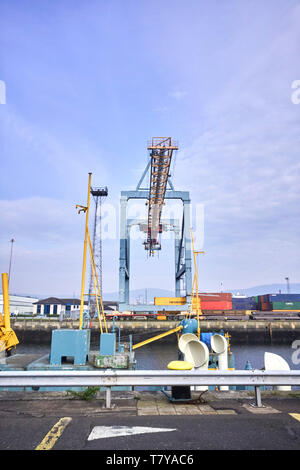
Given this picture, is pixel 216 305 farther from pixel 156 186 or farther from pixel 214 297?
pixel 156 186

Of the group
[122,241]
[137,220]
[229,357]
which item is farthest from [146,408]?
[137,220]

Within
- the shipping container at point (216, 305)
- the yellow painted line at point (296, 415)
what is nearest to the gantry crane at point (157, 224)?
the shipping container at point (216, 305)

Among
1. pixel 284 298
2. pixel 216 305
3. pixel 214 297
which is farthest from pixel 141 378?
pixel 284 298

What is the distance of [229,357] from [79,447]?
48.4ft

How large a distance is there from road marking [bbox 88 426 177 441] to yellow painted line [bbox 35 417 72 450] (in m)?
0.46

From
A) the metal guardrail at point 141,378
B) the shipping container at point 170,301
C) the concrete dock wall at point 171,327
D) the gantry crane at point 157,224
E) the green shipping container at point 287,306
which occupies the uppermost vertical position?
the gantry crane at point 157,224

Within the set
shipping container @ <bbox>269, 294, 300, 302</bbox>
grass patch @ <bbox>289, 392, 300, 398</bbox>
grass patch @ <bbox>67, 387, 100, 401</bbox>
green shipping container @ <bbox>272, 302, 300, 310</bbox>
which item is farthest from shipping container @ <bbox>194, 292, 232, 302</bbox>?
grass patch @ <bbox>67, 387, 100, 401</bbox>

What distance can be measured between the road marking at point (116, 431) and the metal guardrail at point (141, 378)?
80 centimetres

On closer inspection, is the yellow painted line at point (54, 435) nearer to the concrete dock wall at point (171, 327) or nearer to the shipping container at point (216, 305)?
the concrete dock wall at point (171, 327)

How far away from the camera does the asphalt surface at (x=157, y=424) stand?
3525mm

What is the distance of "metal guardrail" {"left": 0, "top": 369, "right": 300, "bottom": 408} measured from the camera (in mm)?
4824

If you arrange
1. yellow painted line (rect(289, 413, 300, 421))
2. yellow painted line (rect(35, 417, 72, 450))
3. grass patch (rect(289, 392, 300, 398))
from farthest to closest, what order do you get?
grass patch (rect(289, 392, 300, 398)), yellow painted line (rect(289, 413, 300, 421)), yellow painted line (rect(35, 417, 72, 450))

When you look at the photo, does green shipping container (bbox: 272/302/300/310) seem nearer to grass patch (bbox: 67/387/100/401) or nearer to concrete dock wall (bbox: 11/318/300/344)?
concrete dock wall (bbox: 11/318/300/344)

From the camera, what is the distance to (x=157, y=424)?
423 cm
